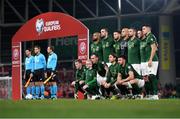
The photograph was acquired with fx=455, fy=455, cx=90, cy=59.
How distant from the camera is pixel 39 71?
11.1 meters

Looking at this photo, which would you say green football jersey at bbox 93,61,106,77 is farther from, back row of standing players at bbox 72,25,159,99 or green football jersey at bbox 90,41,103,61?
green football jersey at bbox 90,41,103,61

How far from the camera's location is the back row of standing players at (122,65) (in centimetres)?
886

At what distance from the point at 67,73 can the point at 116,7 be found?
3465 mm

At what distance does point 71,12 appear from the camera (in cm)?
1934

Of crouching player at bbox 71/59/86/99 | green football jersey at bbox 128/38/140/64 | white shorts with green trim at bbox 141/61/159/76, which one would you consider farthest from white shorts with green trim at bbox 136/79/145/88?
crouching player at bbox 71/59/86/99

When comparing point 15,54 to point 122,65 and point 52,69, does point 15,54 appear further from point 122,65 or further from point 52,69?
point 122,65

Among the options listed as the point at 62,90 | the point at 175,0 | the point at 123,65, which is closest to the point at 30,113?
the point at 123,65

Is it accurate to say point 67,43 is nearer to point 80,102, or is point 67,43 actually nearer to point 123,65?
point 123,65

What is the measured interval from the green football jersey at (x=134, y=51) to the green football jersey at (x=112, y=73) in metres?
0.33

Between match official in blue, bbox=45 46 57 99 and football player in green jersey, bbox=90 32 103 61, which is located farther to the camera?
match official in blue, bbox=45 46 57 99

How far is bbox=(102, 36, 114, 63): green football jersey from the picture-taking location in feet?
31.4

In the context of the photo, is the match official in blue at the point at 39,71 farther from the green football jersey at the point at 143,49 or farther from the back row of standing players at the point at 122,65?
the green football jersey at the point at 143,49

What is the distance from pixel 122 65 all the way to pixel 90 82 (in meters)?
1.12

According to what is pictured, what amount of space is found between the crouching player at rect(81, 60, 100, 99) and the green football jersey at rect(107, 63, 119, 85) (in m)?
0.46
